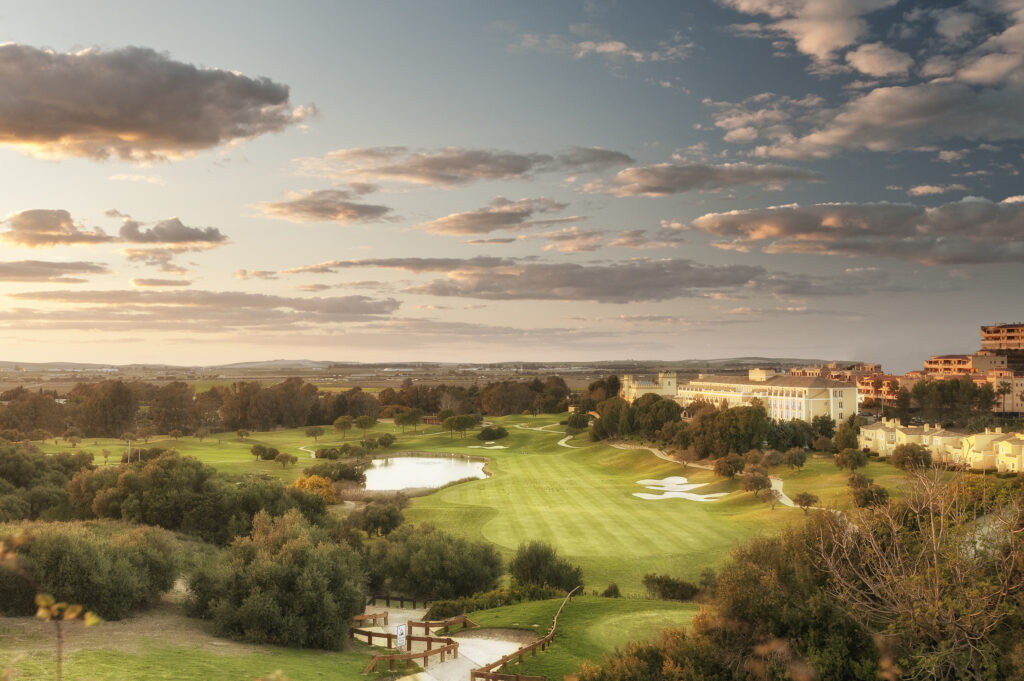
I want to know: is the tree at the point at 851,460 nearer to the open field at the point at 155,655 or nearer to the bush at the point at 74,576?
the open field at the point at 155,655

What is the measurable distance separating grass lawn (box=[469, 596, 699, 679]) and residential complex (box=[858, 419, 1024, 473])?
35891 mm

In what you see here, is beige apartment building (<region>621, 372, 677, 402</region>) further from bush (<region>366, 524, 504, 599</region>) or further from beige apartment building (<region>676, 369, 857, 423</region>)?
bush (<region>366, 524, 504, 599</region>)

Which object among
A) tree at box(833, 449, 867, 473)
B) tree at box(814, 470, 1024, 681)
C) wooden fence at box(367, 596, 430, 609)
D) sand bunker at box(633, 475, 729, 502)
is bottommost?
Result: sand bunker at box(633, 475, 729, 502)

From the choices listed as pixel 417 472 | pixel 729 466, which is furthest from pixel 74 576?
pixel 417 472

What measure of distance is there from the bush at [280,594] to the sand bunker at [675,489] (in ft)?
133

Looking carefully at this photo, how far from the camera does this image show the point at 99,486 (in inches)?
1581

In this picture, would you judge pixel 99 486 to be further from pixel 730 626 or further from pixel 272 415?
pixel 272 415

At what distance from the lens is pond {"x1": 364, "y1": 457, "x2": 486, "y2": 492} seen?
2894 inches

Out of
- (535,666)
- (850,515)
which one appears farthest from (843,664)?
(535,666)

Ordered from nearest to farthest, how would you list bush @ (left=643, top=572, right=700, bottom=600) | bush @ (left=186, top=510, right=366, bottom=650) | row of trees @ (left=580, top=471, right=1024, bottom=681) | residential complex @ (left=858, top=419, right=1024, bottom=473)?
row of trees @ (left=580, top=471, right=1024, bottom=681) < bush @ (left=186, top=510, right=366, bottom=650) < bush @ (left=643, top=572, right=700, bottom=600) < residential complex @ (left=858, top=419, right=1024, bottom=473)

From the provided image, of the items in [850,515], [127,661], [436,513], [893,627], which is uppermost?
[850,515]

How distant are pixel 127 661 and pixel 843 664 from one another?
1660 centimetres

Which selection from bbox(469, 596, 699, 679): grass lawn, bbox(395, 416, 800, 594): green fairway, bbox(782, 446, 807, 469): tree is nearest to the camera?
bbox(469, 596, 699, 679): grass lawn

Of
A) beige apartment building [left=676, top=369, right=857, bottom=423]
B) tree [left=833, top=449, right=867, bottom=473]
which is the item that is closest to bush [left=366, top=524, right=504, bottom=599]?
tree [left=833, top=449, right=867, bottom=473]
